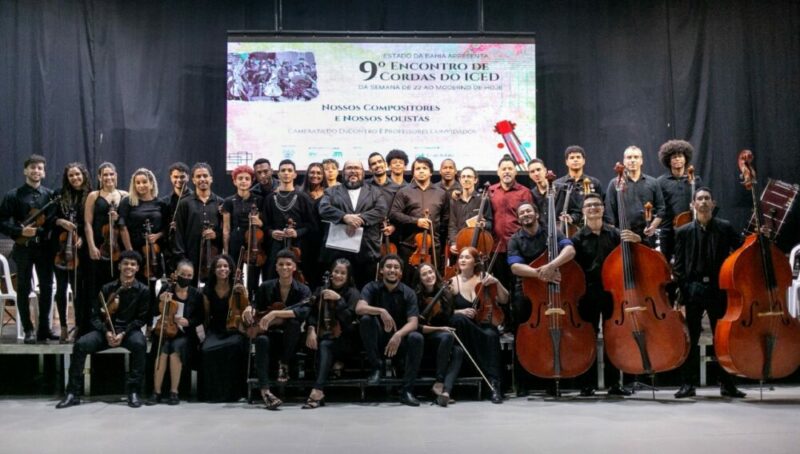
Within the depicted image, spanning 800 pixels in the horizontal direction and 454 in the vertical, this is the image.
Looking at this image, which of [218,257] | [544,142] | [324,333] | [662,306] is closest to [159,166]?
[218,257]

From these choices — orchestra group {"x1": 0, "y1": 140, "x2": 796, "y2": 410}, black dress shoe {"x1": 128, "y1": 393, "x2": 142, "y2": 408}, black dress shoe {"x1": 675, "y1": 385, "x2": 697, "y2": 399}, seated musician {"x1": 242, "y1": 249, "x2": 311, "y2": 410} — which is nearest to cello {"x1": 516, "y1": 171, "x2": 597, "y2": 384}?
orchestra group {"x1": 0, "y1": 140, "x2": 796, "y2": 410}

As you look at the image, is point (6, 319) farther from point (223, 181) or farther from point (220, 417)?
point (220, 417)

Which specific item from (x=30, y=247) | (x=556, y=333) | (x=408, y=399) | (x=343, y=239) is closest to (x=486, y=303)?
(x=556, y=333)

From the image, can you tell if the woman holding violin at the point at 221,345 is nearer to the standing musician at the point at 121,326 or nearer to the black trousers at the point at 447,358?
the standing musician at the point at 121,326

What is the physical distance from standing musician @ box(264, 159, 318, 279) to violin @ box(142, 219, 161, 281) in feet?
2.70

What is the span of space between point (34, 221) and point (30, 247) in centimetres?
21

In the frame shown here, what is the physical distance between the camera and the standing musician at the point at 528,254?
18.2ft

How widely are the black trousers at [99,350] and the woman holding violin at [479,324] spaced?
2179mm

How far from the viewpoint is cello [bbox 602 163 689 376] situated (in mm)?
5371

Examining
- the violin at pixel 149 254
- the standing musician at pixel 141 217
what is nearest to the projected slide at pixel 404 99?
the standing musician at pixel 141 217

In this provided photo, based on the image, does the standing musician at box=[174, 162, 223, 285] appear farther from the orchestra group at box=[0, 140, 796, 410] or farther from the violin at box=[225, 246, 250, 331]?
the violin at box=[225, 246, 250, 331]

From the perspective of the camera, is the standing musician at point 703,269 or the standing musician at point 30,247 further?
the standing musician at point 30,247

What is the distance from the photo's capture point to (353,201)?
254 inches

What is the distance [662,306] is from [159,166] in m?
4.97
